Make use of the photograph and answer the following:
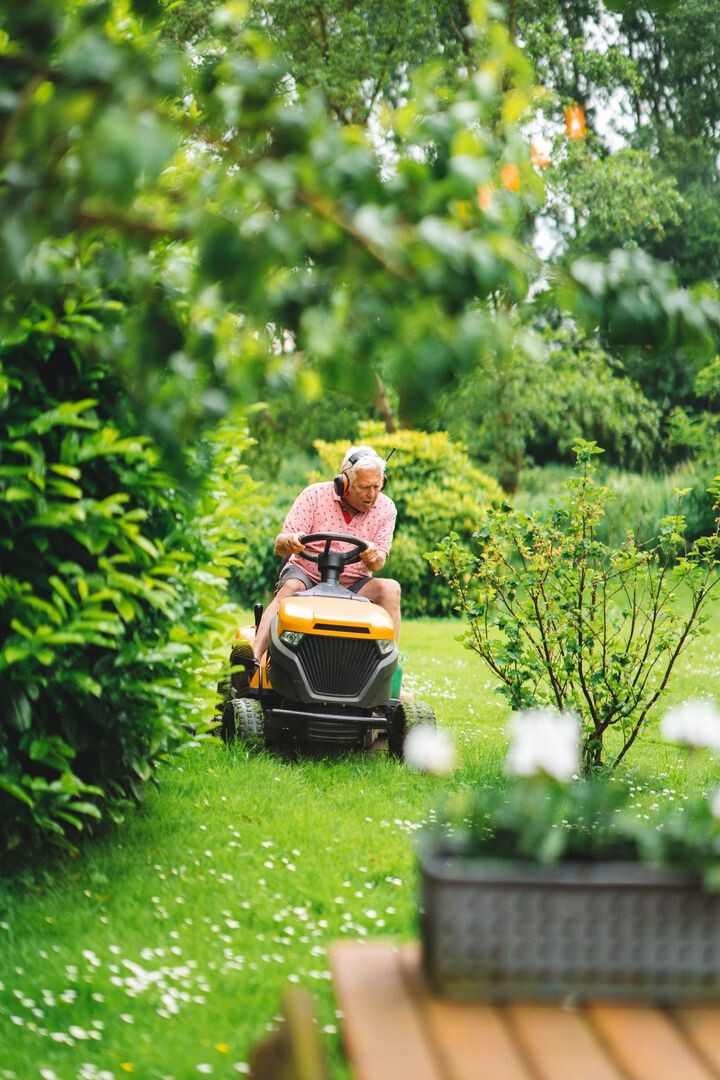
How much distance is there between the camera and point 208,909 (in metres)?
3.67

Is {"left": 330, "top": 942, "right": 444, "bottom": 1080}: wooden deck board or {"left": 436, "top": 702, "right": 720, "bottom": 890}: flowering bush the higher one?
{"left": 436, "top": 702, "right": 720, "bottom": 890}: flowering bush

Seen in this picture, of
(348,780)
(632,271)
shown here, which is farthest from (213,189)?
(348,780)

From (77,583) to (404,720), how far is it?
2412mm

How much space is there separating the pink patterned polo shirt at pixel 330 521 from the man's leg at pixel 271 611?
0.17 meters

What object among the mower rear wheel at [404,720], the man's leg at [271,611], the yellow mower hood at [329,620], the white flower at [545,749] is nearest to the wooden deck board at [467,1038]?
the white flower at [545,749]

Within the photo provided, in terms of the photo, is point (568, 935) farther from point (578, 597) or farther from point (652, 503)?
point (652, 503)

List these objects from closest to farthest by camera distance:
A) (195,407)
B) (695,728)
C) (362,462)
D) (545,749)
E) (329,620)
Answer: (195,407), (545,749), (695,728), (329,620), (362,462)

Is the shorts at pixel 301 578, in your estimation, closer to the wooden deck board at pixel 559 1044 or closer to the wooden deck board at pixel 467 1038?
the wooden deck board at pixel 467 1038

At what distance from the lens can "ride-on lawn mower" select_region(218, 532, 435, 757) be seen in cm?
537

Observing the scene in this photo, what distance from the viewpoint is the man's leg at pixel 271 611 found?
18.6ft

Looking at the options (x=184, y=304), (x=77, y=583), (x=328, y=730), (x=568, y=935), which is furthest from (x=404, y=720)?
(x=568, y=935)

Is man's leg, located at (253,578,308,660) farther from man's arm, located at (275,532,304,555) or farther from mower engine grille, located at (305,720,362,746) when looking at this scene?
mower engine grille, located at (305,720,362,746)

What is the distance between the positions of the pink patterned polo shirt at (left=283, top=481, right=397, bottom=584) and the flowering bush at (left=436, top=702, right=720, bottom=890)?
3479mm

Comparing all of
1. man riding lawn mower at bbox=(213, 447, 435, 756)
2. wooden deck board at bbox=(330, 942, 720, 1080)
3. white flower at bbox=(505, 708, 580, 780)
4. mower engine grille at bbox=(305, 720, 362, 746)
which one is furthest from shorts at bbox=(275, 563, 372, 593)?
wooden deck board at bbox=(330, 942, 720, 1080)
